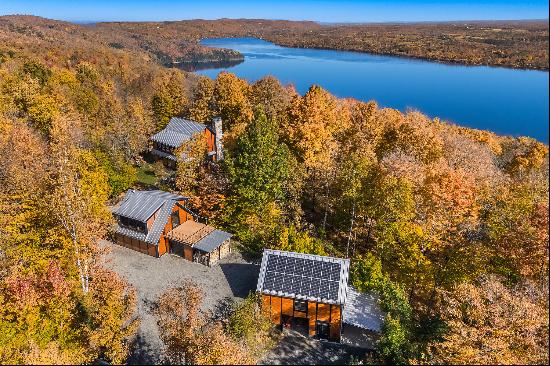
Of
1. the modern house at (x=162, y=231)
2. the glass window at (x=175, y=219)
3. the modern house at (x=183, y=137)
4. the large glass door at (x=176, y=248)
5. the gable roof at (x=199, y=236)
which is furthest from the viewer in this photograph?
the modern house at (x=183, y=137)

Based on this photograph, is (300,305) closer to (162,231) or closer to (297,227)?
(297,227)

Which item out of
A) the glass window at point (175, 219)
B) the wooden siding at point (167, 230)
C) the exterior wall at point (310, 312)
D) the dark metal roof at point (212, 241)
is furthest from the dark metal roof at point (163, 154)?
the exterior wall at point (310, 312)

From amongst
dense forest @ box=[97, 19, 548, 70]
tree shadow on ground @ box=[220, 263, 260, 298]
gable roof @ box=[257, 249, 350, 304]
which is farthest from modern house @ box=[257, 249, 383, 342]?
dense forest @ box=[97, 19, 548, 70]

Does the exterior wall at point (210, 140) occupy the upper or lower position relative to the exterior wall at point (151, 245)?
upper

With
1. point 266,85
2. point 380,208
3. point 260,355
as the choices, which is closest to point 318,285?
point 260,355

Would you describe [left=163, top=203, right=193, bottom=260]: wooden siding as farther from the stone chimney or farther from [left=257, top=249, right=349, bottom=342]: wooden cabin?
the stone chimney

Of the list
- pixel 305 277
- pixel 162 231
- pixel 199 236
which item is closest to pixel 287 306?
pixel 305 277

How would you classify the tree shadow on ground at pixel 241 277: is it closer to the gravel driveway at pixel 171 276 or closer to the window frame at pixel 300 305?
the gravel driveway at pixel 171 276
